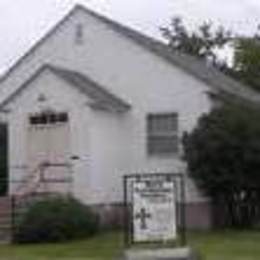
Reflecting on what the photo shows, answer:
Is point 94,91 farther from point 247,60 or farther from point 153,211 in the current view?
point 247,60

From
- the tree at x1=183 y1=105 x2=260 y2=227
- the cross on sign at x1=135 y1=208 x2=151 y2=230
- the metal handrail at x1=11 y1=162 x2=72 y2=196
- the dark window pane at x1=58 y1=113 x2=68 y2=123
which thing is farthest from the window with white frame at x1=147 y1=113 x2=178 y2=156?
the cross on sign at x1=135 y1=208 x2=151 y2=230

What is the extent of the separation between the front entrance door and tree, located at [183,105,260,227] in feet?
11.8

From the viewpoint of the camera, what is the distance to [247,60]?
5562cm

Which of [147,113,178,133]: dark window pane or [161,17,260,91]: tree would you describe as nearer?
[147,113,178,133]: dark window pane

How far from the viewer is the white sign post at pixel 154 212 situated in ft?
70.9

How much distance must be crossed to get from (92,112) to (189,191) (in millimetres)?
3653

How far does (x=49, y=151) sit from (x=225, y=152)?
5509 millimetres

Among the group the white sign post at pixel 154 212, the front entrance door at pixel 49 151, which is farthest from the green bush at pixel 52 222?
the white sign post at pixel 154 212

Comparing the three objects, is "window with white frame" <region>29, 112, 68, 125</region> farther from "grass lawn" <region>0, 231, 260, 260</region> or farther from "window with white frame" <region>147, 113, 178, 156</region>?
"grass lawn" <region>0, 231, 260, 260</region>

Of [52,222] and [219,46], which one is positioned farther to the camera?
[219,46]

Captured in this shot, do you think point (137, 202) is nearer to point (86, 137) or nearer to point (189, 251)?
point (189, 251)

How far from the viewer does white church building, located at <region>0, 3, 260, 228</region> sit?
32.6m

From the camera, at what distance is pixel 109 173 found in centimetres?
3331

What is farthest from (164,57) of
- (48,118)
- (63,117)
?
(48,118)
